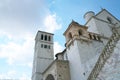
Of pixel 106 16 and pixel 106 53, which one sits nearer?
pixel 106 53

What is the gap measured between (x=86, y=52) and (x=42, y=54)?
37.0 feet

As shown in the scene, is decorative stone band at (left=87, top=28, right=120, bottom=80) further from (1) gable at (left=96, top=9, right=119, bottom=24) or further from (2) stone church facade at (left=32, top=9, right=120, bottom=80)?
(1) gable at (left=96, top=9, right=119, bottom=24)

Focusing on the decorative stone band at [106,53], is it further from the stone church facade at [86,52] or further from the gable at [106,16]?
the gable at [106,16]

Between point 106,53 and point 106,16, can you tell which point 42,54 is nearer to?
point 106,16

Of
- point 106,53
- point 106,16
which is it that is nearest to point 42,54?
point 106,16

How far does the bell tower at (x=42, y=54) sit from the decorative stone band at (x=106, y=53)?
12.9 metres

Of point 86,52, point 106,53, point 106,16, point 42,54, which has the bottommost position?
point 106,53

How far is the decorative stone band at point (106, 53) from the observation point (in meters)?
11.0

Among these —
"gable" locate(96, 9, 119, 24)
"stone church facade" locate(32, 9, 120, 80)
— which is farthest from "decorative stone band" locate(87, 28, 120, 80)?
"gable" locate(96, 9, 119, 24)

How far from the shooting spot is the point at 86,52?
1697 cm

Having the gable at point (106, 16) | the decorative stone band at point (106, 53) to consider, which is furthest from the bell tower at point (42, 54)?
the decorative stone band at point (106, 53)

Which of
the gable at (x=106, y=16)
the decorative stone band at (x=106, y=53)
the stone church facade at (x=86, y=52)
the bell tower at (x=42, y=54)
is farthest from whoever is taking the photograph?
the gable at (x=106, y=16)

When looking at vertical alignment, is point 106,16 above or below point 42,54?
above

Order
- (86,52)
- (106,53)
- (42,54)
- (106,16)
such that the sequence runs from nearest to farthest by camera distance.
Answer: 1. (106,53)
2. (86,52)
3. (106,16)
4. (42,54)
